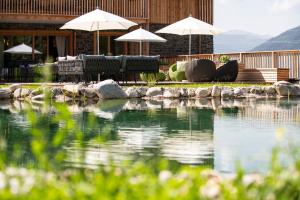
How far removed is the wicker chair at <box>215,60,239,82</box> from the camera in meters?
18.8

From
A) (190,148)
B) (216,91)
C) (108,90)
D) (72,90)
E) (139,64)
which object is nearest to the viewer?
(190,148)

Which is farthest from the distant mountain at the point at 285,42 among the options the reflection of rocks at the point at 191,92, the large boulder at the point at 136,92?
the large boulder at the point at 136,92

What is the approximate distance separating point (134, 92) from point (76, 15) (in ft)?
25.7

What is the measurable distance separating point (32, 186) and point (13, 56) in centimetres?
2175

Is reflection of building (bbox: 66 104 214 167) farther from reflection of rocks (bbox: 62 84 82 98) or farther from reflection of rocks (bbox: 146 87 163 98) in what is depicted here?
reflection of rocks (bbox: 146 87 163 98)

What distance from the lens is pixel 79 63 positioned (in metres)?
17.0

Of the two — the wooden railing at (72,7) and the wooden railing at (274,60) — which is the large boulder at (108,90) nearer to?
the wooden railing at (274,60)

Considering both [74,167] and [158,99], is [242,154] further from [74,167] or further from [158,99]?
Result: [158,99]

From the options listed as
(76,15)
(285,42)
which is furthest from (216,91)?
(285,42)

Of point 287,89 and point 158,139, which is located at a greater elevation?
point 287,89

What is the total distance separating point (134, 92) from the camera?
51.8 ft

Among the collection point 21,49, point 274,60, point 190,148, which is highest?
point 21,49

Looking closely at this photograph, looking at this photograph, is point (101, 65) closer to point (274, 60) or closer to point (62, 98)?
point (62, 98)

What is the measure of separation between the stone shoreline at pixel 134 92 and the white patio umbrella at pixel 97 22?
293cm
